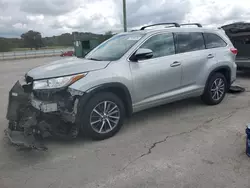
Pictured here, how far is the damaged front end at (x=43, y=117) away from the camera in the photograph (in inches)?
147

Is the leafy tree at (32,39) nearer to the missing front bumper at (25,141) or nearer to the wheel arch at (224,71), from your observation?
the wheel arch at (224,71)

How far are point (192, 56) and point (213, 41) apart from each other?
2.93 feet

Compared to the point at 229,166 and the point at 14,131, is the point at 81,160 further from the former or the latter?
the point at 229,166

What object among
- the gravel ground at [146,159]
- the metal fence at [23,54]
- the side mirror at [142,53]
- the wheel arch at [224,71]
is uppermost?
the metal fence at [23,54]

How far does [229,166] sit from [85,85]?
225 centimetres

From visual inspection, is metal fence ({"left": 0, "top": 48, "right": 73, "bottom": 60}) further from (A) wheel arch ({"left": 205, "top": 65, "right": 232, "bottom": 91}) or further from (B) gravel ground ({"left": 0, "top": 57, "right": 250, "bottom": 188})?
(A) wheel arch ({"left": 205, "top": 65, "right": 232, "bottom": 91})

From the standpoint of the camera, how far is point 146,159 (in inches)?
138

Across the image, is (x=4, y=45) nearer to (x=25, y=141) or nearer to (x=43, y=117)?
(x=43, y=117)

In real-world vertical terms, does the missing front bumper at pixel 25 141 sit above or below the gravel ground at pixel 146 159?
above

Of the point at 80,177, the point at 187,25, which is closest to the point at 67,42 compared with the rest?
the point at 187,25

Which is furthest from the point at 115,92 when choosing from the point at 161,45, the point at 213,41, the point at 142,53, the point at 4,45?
the point at 4,45

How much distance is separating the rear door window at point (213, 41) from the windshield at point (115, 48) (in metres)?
1.70

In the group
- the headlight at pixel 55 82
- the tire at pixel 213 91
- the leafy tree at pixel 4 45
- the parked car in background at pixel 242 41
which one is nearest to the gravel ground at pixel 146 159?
the tire at pixel 213 91

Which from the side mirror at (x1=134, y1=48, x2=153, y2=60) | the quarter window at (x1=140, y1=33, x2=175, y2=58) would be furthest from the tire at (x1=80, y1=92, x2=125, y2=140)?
the quarter window at (x1=140, y1=33, x2=175, y2=58)
